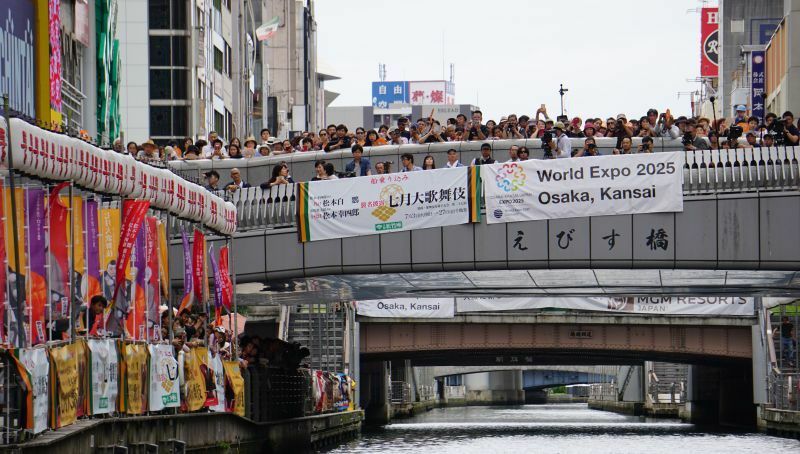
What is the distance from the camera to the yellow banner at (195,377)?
31250mm

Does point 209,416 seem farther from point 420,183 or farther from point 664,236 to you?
point 664,236

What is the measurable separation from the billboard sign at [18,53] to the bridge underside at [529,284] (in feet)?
29.5

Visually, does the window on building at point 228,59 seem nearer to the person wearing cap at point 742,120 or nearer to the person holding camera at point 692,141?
the person wearing cap at point 742,120

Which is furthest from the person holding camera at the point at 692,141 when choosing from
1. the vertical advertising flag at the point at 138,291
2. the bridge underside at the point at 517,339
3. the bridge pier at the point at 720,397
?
the bridge pier at the point at 720,397

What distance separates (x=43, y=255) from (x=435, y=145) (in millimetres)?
22204

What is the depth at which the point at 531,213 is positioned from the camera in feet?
132

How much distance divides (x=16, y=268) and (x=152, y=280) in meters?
8.12

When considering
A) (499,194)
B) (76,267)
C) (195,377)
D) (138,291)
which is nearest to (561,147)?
(499,194)

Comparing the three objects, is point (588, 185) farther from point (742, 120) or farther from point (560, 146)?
point (742, 120)

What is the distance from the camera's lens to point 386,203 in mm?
40656

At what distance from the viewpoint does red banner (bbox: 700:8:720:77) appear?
13500 centimetres

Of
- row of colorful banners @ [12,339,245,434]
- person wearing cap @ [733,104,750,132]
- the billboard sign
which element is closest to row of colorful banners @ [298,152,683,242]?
person wearing cap @ [733,104,750,132]

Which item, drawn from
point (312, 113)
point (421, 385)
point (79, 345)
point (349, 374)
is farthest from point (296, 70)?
point (79, 345)

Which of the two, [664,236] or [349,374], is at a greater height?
[664,236]
